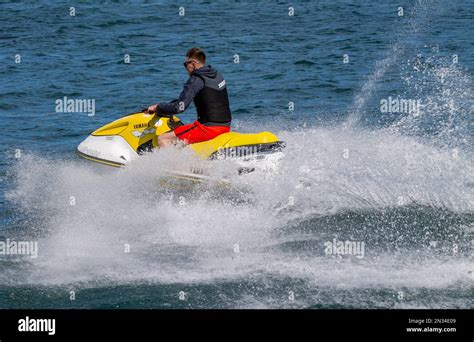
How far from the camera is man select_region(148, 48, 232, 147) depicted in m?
11.0

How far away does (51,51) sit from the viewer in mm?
21797

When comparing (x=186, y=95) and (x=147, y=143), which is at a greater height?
(x=186, y=95)

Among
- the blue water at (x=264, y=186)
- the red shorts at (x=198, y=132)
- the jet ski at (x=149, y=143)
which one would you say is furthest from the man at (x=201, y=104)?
the blue water at (x=264, y=186)

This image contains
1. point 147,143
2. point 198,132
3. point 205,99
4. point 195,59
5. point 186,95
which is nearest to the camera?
point 186,95

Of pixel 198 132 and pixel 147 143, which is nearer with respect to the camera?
pixel 198 132

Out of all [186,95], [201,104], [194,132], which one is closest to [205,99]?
[201,104]

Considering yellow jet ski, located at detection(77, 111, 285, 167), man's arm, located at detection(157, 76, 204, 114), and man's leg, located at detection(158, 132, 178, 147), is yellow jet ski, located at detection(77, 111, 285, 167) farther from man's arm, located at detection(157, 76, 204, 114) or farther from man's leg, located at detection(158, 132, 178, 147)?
man's arm, located at detection(157, 76, 204, 114)

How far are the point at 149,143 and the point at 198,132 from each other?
2.33 feet

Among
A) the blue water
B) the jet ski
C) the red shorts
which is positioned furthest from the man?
the blue water

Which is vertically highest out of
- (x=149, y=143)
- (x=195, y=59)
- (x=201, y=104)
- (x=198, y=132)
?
(x=195, y=59)

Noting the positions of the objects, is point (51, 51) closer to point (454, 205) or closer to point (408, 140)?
point (408, 140)

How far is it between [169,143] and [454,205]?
3.71 metres

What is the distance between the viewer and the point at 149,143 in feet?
37.8

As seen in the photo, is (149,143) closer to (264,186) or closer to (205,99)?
(205,99)
